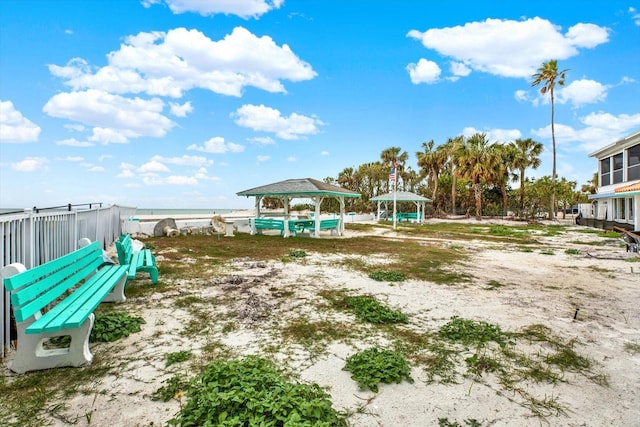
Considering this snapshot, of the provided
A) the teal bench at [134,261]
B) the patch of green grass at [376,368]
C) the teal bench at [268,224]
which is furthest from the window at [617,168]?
the teal bench at [134,261]

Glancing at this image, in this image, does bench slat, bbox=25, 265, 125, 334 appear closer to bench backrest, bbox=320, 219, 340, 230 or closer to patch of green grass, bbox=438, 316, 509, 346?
patch of green grass, bbox=438, 316, 509, 346

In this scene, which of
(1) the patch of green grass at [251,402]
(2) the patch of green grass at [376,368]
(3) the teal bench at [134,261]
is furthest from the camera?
(3) the teal bench at [134,261]

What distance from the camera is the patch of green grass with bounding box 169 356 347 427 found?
2359mm

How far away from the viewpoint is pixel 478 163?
114 feet

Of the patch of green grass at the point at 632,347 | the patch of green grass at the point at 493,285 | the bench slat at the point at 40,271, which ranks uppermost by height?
the bench slat at the point at 40,271

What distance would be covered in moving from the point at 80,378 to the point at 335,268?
20.1 feet

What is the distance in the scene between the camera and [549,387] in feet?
10.2

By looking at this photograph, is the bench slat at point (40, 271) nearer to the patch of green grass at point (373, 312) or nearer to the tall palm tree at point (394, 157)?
the patch of green grass at point (373, 312)

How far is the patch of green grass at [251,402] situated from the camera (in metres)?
2.36

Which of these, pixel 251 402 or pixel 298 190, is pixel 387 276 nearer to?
pixel 251 402

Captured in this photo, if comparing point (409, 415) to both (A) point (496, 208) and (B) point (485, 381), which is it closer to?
(B) point (485, 381)

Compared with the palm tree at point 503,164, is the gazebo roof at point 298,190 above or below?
below

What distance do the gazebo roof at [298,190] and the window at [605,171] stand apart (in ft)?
71.8

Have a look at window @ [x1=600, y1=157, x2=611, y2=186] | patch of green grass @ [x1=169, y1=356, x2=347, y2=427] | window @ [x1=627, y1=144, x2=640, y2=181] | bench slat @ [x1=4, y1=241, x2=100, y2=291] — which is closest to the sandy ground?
patch of green grass @ [x1=169, y1=356, x2=347, y2=427]
